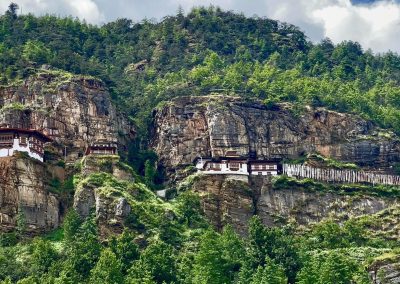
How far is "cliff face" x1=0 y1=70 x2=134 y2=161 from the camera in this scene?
4673 inches

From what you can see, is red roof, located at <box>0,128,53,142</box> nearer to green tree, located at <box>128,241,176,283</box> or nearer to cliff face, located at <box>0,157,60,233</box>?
cliff face, located at <box>0,157,60,233</box>

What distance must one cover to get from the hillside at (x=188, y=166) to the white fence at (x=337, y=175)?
335 mm

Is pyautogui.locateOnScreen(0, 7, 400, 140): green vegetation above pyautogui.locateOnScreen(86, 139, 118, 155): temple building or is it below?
above

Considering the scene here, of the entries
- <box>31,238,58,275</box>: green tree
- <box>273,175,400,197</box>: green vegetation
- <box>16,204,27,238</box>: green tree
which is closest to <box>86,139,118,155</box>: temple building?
<box>16,204,27,238</box>: green tree

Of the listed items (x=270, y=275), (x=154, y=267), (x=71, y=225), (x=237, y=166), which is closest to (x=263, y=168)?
(x=237, y=166)

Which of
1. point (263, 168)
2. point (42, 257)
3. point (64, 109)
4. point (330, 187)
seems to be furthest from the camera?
point (64, 109)

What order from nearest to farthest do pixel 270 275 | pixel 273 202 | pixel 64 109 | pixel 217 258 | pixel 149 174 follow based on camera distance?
pixel 270 275, pixel 217 258, pixel 273 202, pixel 149 174, pixel 64 109

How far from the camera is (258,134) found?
417 feet

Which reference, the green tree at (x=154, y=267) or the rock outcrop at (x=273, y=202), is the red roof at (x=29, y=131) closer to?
the rock outcrop at (x=273, y=202)

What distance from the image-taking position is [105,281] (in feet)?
272

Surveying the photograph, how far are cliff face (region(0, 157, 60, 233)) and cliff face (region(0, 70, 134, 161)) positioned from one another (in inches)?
415

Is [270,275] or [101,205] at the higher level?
[101,205]

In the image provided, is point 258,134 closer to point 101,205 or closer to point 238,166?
point 238,166

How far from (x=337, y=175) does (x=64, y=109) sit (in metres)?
39.9
